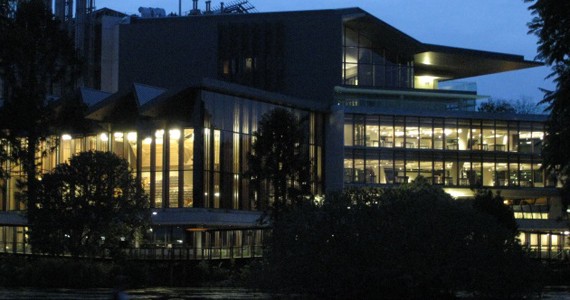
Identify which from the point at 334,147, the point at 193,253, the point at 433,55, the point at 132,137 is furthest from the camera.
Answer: the point at 433,55

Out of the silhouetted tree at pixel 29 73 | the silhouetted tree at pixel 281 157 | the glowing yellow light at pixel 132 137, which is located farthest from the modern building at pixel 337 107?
the silhouetted tree at pixel 29 73

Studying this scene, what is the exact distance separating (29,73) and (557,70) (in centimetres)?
4133

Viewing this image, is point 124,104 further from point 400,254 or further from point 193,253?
point 400,254

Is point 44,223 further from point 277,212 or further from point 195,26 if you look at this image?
point 195,26

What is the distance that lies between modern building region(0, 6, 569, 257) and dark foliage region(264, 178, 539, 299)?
139 feet

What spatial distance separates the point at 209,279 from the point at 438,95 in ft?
140

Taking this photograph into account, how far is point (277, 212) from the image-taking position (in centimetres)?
6594

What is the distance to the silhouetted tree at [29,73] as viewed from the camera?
34781 millimetres

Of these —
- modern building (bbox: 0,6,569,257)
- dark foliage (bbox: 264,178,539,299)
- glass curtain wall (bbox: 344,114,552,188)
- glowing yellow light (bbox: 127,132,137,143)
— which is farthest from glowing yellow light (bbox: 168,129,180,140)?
dark foliage (bbox: 264,178,539,299)

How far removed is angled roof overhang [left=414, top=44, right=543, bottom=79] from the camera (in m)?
104

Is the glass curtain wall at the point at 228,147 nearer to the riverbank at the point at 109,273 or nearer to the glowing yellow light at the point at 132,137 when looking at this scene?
the glowing yellow light at the point at 132,137

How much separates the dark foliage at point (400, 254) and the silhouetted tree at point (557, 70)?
11271mm

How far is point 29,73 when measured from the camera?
204 ft

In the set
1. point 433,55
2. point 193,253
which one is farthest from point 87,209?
point 433,55
